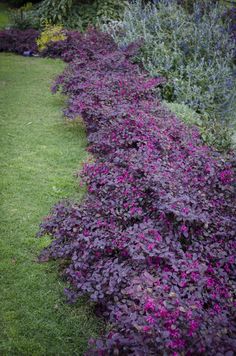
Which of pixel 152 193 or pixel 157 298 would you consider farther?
pixel 152 193

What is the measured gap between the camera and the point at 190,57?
755 cm

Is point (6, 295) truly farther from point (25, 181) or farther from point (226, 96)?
point (226, 96)

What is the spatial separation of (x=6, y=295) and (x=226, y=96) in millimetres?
4763

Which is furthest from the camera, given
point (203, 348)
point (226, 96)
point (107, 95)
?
point (226, 96)

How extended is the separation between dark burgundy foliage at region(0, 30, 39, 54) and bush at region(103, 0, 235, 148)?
7.77ft

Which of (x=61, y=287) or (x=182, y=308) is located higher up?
(x=182, y=308)

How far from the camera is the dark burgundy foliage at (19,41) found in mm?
10477

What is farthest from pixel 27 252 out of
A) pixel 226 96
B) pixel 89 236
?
pixel 226 96

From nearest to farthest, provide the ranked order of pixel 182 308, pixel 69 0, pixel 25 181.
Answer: pixel 182 308
pixel 25 181
pixel 69 0

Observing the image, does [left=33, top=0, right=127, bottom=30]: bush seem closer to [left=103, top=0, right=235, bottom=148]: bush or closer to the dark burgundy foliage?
the dark burgundy foliage

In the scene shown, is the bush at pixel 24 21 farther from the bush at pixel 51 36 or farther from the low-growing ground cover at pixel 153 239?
the low-growing ground cover at pixel 153 239

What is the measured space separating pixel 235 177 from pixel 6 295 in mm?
2536

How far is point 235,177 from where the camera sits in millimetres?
4223

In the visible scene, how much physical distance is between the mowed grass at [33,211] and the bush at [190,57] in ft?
5.96
